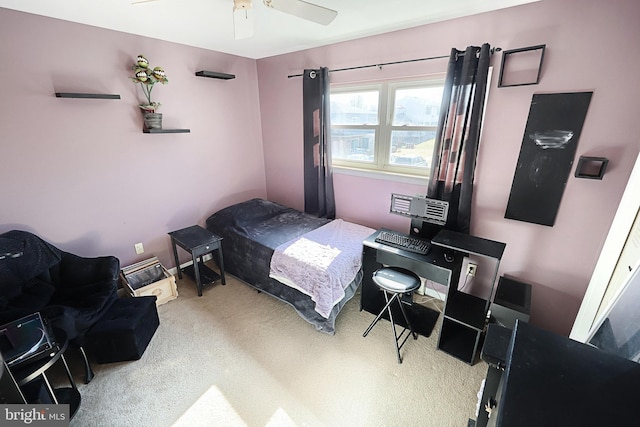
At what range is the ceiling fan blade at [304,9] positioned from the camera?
56.0 inches

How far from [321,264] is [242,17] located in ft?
5.76

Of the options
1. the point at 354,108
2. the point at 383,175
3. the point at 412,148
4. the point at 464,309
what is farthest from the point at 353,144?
the point at 464,309

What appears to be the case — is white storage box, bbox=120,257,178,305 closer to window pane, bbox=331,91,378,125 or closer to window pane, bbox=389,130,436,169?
window pane, bbox=331,91,378,125

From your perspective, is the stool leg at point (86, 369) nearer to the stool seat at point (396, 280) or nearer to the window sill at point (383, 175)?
the stool seat at point (396, 280)

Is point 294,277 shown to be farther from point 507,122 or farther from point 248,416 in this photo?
point 507,122

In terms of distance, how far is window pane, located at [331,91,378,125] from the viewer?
8.74ft

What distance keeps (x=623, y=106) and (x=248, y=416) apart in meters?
2.87

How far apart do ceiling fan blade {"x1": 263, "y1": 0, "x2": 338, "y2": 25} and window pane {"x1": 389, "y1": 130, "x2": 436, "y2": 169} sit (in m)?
1.26

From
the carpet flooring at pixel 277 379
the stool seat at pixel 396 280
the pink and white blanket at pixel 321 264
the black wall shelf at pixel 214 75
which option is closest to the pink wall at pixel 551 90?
the pink and white blanket at pixel 321 264

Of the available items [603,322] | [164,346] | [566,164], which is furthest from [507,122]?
[164,346]

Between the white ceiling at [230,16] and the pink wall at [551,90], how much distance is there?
150 millimetres

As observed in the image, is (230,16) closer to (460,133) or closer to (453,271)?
(460,133)

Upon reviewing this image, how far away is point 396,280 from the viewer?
1.91 meters

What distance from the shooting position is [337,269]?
7.03 feet
